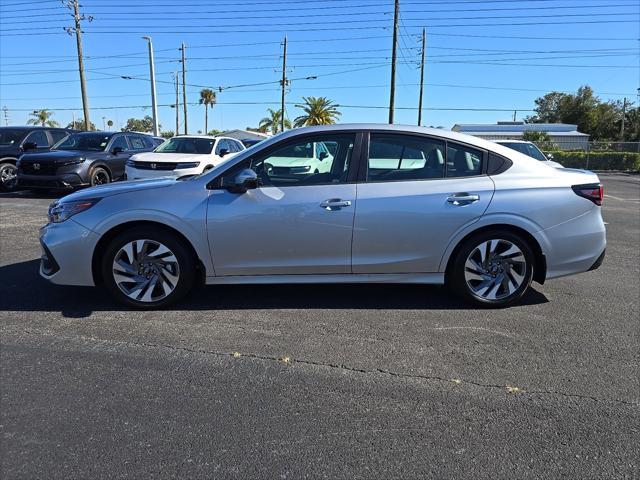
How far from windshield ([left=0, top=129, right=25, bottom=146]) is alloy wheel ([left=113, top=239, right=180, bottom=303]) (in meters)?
11.5

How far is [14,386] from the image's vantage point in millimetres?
3092

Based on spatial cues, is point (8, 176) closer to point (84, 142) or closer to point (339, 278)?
point (84, 142)

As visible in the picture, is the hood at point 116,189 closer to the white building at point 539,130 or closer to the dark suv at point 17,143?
the dark suv at point 17,143

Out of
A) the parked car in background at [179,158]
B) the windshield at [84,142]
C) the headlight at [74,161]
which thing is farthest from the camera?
the windshield at [84,142]

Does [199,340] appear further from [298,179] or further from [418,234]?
[418,234]

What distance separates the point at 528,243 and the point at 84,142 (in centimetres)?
1222

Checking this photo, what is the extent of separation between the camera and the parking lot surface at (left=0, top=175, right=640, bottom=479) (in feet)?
8.00

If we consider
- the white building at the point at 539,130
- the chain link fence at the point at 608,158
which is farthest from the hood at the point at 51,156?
the white building at the point at 539,130

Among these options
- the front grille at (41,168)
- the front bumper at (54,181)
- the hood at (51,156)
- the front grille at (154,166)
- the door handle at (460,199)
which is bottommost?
the front bumper at (54,181)

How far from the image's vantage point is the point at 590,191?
452cm

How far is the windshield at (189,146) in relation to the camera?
12.4 metres

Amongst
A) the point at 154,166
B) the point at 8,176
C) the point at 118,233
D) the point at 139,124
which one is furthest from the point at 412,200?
the point at 139,124

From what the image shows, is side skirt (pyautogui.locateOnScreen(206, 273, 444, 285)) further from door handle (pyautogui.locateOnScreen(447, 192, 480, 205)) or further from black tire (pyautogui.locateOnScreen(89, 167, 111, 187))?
black tire (pyautogui.locateOnScreen(89, 167, 111, 187))

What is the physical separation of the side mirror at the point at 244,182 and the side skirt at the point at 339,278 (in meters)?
0.76
